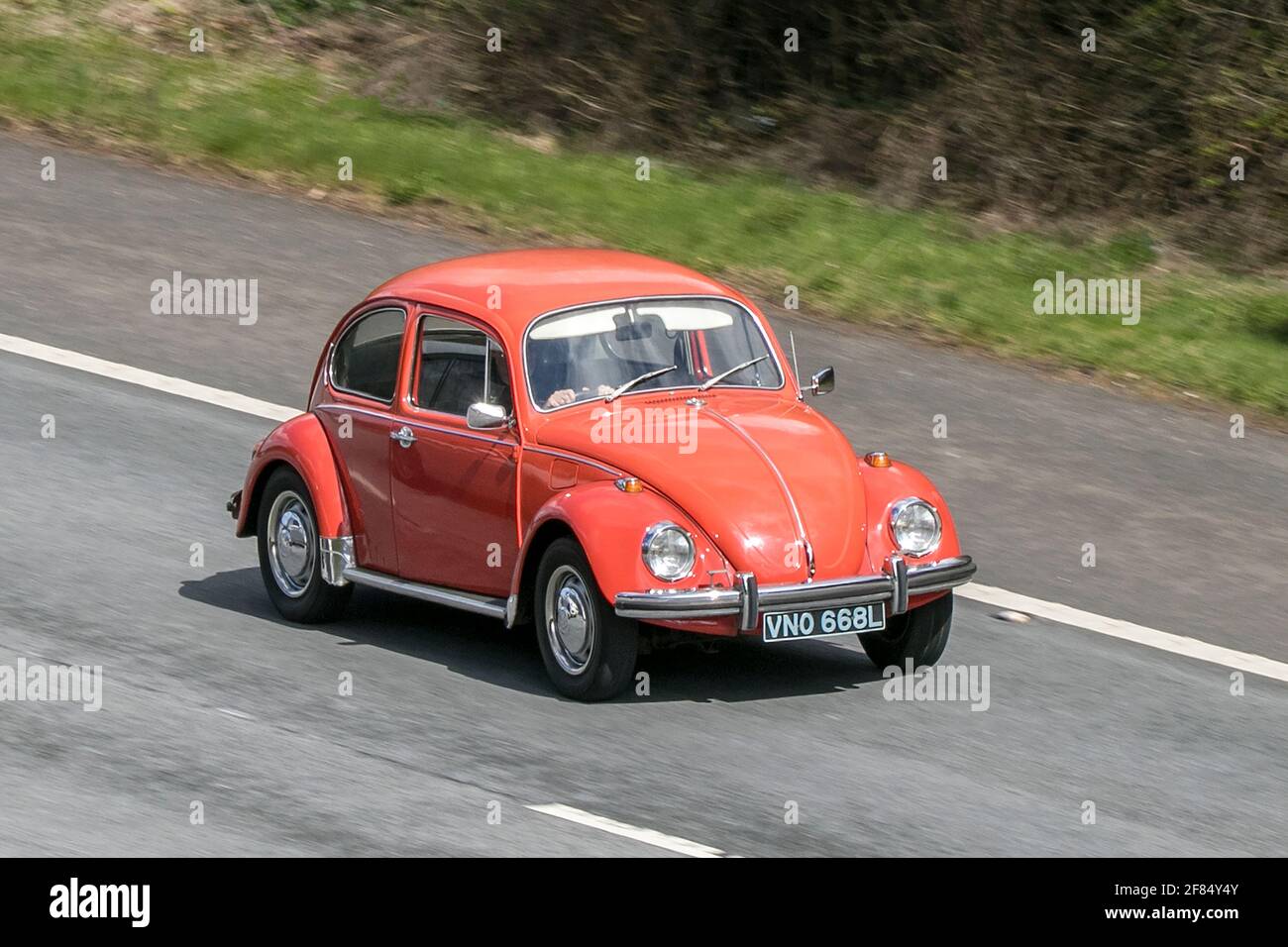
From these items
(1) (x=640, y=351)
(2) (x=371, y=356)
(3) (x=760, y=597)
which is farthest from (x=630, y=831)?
(2) (x=371, y=356)

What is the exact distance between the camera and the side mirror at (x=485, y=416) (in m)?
9.32

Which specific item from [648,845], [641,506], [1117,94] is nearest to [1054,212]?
[1117,94]

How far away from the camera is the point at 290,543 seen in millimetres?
10469

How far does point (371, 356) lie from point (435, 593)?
56.0 inches

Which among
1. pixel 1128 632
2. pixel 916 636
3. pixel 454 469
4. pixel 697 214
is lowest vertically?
pixel 1128 632

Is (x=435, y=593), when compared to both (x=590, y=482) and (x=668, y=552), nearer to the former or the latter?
(x=590, y=482)

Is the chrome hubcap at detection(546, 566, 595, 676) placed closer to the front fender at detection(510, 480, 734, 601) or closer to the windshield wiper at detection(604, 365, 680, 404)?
Result: the front fender at detection(510, 480, 734, 601)

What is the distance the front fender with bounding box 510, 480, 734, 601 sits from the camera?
337 inches

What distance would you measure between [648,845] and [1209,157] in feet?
50.4

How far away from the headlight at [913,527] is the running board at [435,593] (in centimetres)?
181

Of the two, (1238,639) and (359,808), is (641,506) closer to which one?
(359,808)

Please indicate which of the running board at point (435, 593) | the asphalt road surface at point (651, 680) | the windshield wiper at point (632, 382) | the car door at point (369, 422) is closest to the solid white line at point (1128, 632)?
the asphalt road surface at point (651, 680)

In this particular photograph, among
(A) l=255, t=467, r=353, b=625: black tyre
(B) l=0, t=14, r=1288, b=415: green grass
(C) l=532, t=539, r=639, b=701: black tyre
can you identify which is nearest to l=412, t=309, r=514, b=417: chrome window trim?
(A) l=255, t=467, r=353, b=625: black tyre
